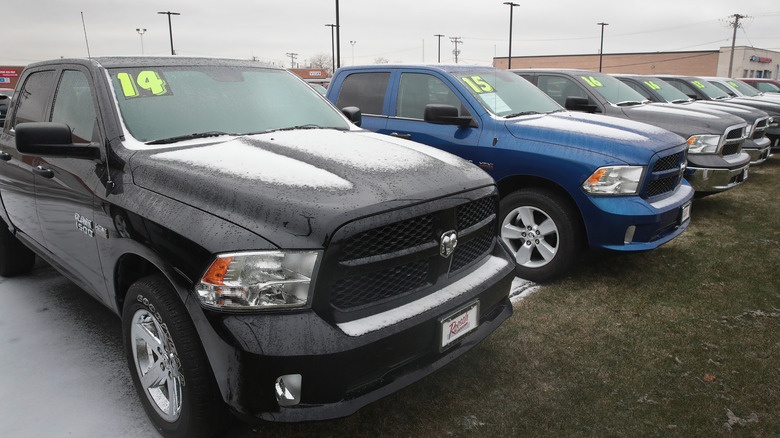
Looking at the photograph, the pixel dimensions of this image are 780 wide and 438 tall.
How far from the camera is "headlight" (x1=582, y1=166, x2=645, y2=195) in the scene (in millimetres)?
4160

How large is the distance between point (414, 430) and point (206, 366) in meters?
1.09

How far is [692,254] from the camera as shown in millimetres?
5312

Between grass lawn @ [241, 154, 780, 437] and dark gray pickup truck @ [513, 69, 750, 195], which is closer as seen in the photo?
grass lawn @ [241, 154, 780, 437]

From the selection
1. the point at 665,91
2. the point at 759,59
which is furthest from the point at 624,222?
the point at 759,59

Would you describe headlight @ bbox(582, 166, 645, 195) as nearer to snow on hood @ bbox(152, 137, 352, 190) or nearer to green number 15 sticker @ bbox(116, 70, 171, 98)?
snow on hood @ bbox(152, 137, 352, 190)

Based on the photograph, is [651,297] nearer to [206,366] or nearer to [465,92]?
[465,92]

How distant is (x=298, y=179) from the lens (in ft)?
7.58

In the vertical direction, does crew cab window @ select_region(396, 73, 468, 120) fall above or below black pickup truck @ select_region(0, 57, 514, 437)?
above

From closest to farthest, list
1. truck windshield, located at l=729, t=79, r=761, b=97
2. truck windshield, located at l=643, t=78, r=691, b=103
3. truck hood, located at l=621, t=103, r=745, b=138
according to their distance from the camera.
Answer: truck hood, located at l=621, t=103, r=745, b=138, truck windshield, located at l=643, t=78, r=691, b=103, truck windshield, located at l=729, t=79, r=761, b=97

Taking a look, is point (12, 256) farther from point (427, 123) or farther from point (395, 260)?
point (395, 260)

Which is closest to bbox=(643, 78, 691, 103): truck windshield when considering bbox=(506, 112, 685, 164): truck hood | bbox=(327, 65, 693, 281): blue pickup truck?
bbox=(327, 65, 693, 281): blue pickup truck

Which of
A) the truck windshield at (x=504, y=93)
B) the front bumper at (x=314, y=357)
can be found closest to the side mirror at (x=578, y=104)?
the truck windshield at (x=504, y=93)

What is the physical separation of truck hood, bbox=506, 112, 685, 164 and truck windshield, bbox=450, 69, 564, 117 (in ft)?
0.70

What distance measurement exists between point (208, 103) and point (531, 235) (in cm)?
289
